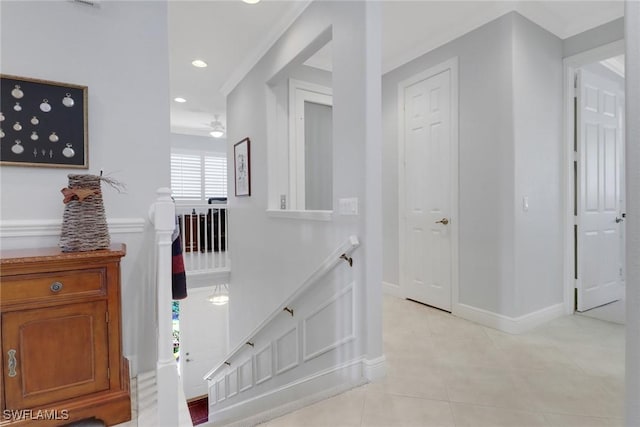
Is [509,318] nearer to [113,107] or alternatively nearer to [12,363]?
[12,363]

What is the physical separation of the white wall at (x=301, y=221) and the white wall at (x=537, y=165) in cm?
155

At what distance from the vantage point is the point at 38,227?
1787mm

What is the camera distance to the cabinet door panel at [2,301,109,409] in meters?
1.36

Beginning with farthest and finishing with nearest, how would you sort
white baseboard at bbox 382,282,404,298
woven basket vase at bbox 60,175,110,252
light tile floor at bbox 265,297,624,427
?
white baseboard at bbox 382,282,404,298
light tile floor at bbox 265,297,624,427
woven basket vase at bbox 60,175,110,252

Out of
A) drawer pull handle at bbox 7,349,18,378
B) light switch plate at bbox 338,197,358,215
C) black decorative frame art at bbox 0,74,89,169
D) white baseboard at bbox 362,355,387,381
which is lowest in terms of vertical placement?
white baseboard at bbox 362,355,387,381

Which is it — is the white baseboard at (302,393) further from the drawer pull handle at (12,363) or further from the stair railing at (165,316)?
the drawer pull handle at (12,363)

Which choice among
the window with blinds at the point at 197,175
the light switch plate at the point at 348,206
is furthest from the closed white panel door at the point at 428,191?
the window with blinds at the point at 197,175

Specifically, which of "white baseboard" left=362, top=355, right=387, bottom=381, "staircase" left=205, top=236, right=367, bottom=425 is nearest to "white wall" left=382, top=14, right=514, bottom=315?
"white baseboard" left=362, top=355, right=387, bottom=381

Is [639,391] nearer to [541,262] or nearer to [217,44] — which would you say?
[541,262]

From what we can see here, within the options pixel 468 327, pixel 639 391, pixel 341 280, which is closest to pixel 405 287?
pixel 468 327

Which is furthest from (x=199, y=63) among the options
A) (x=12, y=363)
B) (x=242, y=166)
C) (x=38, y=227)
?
(x=12, y=363)

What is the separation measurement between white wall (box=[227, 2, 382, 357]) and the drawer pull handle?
168 cm

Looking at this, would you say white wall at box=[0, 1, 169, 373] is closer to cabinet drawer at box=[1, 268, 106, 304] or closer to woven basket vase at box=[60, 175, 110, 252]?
woven basket vase at box=[60, 175, 110, 252]

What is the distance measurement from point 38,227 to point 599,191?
15.4ft
